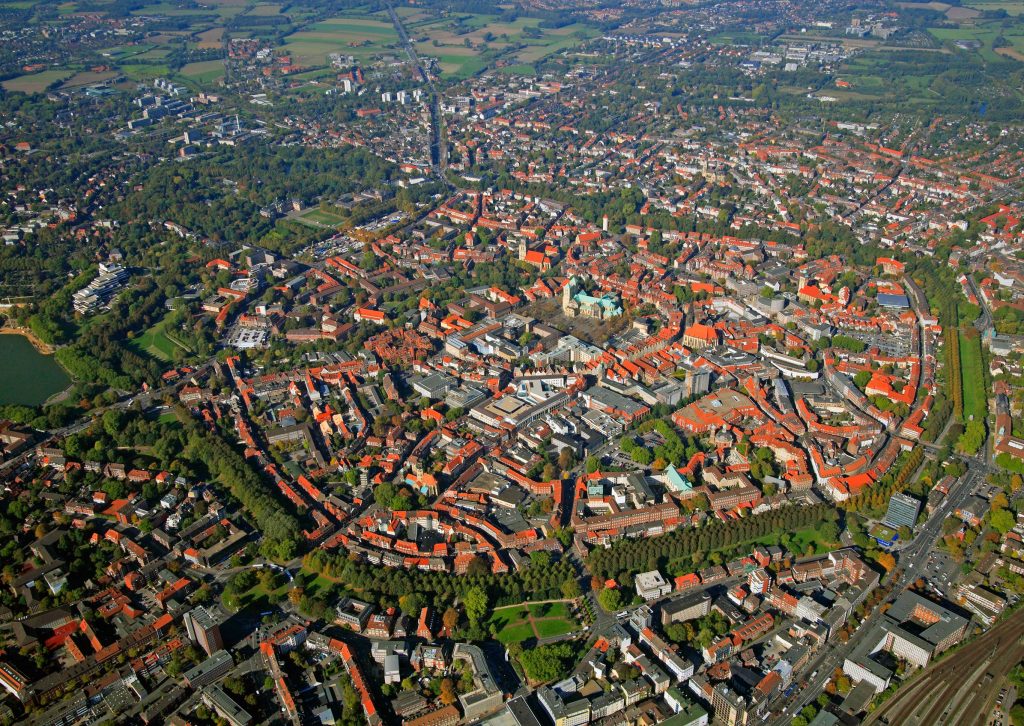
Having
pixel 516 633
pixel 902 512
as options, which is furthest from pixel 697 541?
pixel 902 512

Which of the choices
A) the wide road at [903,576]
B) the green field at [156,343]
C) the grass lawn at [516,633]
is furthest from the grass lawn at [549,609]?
the green field at [156,343]

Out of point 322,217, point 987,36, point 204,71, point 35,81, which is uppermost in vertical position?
point 35,81

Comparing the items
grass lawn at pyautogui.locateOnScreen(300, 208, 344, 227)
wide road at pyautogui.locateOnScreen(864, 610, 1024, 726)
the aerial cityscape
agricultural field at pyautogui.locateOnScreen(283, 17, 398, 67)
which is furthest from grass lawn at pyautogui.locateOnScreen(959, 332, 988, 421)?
agricultural field at pyautogui.locateOnScreen(283, 17, 398, 67)

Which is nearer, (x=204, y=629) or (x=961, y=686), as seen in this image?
(x=961, y=686)

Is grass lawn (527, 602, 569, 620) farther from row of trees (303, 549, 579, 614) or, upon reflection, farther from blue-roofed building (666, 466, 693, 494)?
blue-roofed building (666, 466, 693, 494)

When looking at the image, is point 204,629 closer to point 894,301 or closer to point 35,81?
point 894,301

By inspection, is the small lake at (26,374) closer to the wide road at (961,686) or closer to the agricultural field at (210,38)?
the wide road at (961,686)
